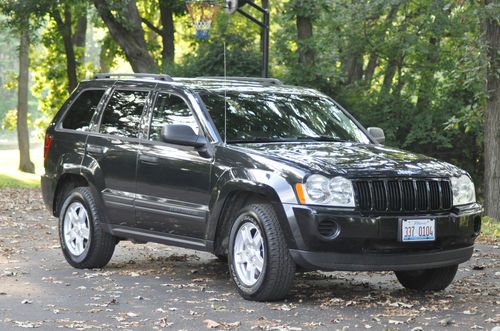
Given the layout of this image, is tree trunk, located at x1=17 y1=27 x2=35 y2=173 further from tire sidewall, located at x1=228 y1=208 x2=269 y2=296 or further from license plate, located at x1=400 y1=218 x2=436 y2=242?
license plate, located at x1=400 y1=218 x2=436 y2=242

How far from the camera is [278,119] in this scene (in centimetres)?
939

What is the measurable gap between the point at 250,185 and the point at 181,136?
2.89 feet

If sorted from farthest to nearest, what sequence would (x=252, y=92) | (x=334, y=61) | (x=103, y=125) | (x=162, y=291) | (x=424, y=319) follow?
(x=334, y=61), (x=103, y=125), (x=252, y=92), (x=162, y=291), (x=424, y=319)

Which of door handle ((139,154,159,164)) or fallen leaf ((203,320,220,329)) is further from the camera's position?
door handle ((139,154,159,164))

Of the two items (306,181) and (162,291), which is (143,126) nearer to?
(162,291)

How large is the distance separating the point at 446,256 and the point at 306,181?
133 cm

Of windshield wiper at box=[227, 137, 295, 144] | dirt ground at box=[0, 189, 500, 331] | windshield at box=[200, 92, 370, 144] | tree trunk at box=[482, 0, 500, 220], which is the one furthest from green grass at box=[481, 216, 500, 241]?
windshield wiper at box=[227, 137, 295, 144]

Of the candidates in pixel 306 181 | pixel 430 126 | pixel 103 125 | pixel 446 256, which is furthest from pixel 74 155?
pixel 430 126

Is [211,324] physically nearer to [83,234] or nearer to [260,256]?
[260,256]

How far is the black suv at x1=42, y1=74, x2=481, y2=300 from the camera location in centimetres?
793

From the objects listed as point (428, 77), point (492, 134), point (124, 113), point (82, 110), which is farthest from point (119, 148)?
point (428, 77)

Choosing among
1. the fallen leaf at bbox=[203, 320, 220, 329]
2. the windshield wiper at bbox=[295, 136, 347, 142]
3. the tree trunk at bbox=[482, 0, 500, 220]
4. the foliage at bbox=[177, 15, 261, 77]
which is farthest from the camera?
the foliage at bbox=[177, 15, 261, 77]

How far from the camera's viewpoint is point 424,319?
299 inches

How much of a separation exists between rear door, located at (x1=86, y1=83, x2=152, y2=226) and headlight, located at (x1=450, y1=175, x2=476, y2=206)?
3.01 m
